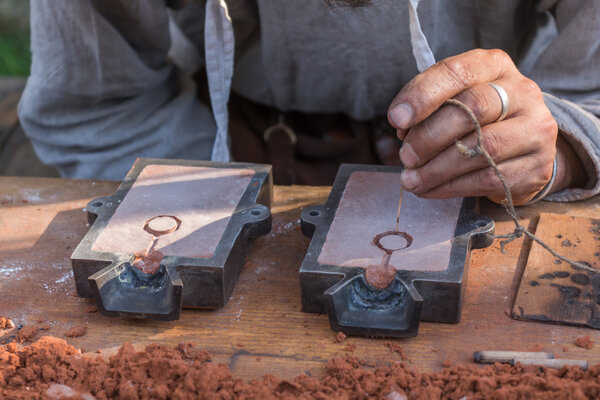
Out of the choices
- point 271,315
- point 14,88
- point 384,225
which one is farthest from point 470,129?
point 14,88

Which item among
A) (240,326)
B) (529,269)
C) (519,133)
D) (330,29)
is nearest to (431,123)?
(519,133)

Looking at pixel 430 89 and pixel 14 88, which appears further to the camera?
pixel 14 88

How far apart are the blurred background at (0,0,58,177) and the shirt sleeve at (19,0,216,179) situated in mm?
399

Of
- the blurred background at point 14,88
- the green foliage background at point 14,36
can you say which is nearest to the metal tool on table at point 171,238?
the blurred background at point 14,88

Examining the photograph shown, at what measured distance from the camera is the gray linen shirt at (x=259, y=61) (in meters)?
1.52

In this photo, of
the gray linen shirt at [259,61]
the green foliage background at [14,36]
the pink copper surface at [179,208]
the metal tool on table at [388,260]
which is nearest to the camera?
the metal tool on table at [388,260]

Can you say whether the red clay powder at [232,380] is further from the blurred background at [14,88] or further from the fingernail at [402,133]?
the blurred background at [14,88]

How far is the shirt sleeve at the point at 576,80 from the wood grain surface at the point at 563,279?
0.49 feet

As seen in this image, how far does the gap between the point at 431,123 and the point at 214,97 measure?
0.66 metres

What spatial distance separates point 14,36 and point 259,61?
92.3 inches

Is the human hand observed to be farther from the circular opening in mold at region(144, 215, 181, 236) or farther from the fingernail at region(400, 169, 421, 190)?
the circular opening in mold at region(144, 215, 181, 236)

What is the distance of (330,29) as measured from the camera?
1618mm

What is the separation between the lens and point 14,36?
11.8ft

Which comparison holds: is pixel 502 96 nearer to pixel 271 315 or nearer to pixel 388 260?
pixel 388 260
